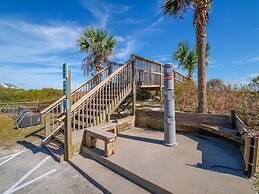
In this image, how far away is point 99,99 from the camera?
16.0ft

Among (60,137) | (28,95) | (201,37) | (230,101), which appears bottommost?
(60,137)

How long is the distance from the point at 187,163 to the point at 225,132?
4.89 feet

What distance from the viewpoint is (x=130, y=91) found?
5531mm

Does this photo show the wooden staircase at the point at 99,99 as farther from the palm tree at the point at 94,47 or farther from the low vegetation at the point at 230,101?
the palm tree at the point at 94,47

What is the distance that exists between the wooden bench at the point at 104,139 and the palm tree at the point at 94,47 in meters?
6.20

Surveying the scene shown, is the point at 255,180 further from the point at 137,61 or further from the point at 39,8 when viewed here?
the point at 39,8

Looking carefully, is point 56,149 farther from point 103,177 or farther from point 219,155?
point 219,155

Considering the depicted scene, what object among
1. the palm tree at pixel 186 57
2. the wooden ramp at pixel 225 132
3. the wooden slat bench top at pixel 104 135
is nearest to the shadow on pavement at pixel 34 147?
the wooden slat bench top at pixel 104 135

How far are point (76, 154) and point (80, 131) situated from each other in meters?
0.55

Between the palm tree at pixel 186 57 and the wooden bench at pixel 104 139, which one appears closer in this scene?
the wooden bench at pixel 104 139

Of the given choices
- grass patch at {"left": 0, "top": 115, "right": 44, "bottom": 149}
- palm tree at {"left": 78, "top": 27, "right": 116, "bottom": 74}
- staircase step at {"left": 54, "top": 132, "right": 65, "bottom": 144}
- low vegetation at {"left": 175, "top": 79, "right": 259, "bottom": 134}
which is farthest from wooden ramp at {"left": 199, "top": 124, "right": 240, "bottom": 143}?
palm tree at {"left": 78, "top": 27, "right": 116, "bottom": 74}

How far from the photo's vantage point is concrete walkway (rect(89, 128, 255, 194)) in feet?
6.86

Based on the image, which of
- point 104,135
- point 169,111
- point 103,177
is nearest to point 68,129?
point 104,135

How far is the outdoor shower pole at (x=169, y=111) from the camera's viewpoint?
364 cm
